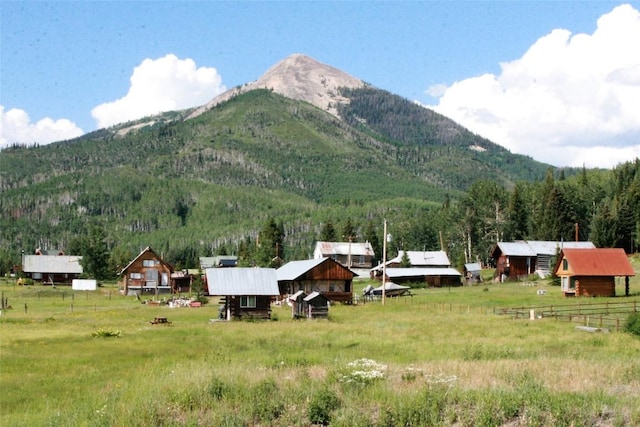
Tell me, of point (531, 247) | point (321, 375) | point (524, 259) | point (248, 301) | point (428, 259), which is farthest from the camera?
point (428, 259)

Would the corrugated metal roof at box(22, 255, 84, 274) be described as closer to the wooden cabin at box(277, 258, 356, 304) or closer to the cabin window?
the wooden cabin at box(277, 258, 356, 304)

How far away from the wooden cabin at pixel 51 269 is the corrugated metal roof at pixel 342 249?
4482cm

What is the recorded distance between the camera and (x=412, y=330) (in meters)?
41.7

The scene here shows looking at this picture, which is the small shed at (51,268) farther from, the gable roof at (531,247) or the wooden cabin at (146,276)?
the gable roof at (531,247)

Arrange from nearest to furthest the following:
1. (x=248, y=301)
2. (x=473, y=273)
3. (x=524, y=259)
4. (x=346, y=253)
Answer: (x=248, y=301), (x=524, y=259), (x=473, y=273), (x=346, y=253)

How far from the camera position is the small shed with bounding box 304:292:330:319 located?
53.9 meters

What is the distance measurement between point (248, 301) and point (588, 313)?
83.9ft

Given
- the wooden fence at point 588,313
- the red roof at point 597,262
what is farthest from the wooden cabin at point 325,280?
the wooden fence at point 588,313

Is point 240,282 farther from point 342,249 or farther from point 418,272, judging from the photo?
point 342,249

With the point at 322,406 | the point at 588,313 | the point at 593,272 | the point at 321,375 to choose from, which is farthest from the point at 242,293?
the point at 322,406

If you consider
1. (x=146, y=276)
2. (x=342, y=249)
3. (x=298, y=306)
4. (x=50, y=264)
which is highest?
(x=342, y=249)

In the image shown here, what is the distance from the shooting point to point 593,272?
64188 millimetres

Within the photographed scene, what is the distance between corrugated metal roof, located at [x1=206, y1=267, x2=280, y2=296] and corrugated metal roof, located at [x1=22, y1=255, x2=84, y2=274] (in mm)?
78828

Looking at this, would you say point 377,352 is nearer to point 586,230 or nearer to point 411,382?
point 411,382
